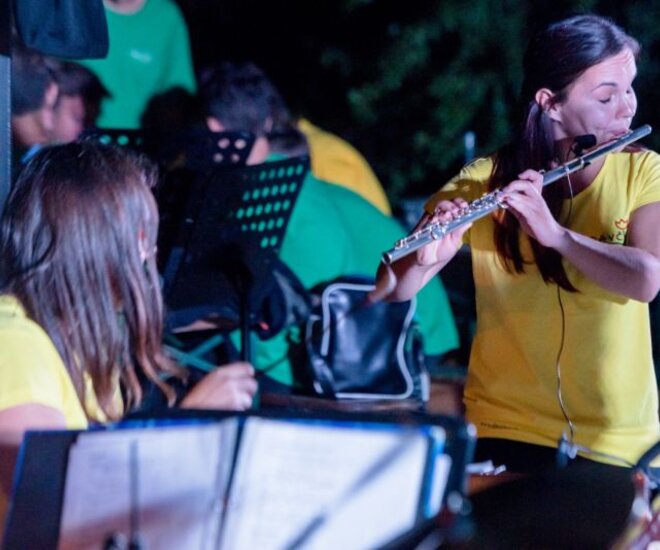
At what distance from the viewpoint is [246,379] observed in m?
2.16

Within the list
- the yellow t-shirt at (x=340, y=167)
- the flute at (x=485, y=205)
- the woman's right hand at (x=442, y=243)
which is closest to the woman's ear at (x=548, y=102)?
the flute at (x=485, y=205)

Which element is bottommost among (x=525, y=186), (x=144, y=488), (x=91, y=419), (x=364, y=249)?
(x=364, y=249)

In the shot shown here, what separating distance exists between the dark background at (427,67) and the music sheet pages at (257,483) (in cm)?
342

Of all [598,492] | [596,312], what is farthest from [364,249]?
[598,492]

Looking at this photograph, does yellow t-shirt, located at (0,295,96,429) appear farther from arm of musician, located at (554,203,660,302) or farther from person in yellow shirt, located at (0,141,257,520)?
arm of musician, located at (554,203,660,302)

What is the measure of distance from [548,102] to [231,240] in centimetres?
130

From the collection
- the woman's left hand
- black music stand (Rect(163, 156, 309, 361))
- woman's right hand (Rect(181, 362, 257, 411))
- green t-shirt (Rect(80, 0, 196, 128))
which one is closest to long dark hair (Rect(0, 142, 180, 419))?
woman's right hand (Rect(181, 362, 257, 411))

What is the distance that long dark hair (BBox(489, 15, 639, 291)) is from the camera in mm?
2373

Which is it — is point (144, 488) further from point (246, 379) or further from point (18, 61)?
point (18, 61)

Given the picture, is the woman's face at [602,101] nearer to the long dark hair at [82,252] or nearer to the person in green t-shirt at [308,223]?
the long dark hair at [82,252]

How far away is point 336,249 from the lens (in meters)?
4.23

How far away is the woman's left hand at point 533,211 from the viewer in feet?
7.39

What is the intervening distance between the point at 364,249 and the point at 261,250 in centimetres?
100

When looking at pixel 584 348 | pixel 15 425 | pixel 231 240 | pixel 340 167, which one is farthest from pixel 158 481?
pixel 340 167
